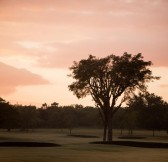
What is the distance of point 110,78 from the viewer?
221 feet

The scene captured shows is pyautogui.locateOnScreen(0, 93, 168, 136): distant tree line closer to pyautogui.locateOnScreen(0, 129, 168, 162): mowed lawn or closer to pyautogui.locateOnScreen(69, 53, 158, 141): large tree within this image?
pyautogui.locateOnScreen(69, 53, 158, 141): large tree

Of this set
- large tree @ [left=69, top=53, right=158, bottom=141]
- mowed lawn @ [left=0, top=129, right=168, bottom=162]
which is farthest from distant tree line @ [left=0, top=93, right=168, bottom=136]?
mowed lawn @ [left=0, top=129, right=168, bottom=162]

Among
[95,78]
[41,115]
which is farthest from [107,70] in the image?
[41,115]

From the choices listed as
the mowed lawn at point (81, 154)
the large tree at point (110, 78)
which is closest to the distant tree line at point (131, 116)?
the large tree at point (110, 78)

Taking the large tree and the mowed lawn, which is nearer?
the mowed lawn

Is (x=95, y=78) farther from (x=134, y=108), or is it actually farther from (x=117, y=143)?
(x=134, y=108)

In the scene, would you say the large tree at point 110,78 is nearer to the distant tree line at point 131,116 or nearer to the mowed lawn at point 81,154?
the distant tree line at point 131,116

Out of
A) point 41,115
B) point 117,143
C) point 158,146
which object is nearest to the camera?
point 158,146

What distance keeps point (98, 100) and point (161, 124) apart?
40.5 m

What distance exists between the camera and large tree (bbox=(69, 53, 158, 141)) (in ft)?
219

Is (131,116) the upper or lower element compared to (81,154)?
upper

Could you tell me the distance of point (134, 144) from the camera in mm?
54656

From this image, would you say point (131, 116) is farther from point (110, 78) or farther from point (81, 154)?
point (81, 154)

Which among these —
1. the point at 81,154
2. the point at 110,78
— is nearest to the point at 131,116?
the point at 110,78
